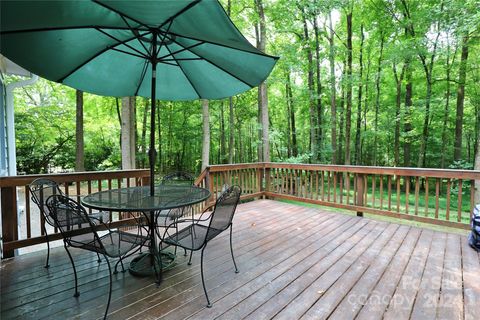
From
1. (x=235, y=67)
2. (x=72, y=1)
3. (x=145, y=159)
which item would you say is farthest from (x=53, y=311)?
(x=145, y=159)

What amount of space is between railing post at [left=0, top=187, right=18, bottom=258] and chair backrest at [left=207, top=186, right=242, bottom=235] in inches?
91.6

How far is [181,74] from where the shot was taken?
3.26 metres

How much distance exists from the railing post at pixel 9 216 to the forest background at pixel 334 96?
332 cm

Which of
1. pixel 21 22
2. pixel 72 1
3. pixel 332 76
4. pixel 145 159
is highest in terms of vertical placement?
pixel 332 76

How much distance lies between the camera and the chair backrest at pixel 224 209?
207 centimetres

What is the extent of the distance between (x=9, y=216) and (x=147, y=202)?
1.83m

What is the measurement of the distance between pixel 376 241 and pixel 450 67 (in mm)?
9494

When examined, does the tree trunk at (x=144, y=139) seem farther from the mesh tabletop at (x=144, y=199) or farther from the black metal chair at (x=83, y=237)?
the black metal chair at (x=83, y=237)

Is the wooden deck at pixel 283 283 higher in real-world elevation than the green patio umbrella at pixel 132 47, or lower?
lower

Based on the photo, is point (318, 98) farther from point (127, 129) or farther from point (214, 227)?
point (214, 227)

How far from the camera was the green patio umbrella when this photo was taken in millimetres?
1681

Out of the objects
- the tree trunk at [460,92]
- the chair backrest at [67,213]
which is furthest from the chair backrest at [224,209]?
the tree trunk at [460,92]

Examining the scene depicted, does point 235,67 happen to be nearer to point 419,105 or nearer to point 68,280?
point 68,280

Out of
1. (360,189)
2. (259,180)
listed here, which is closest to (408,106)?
(360,189)
